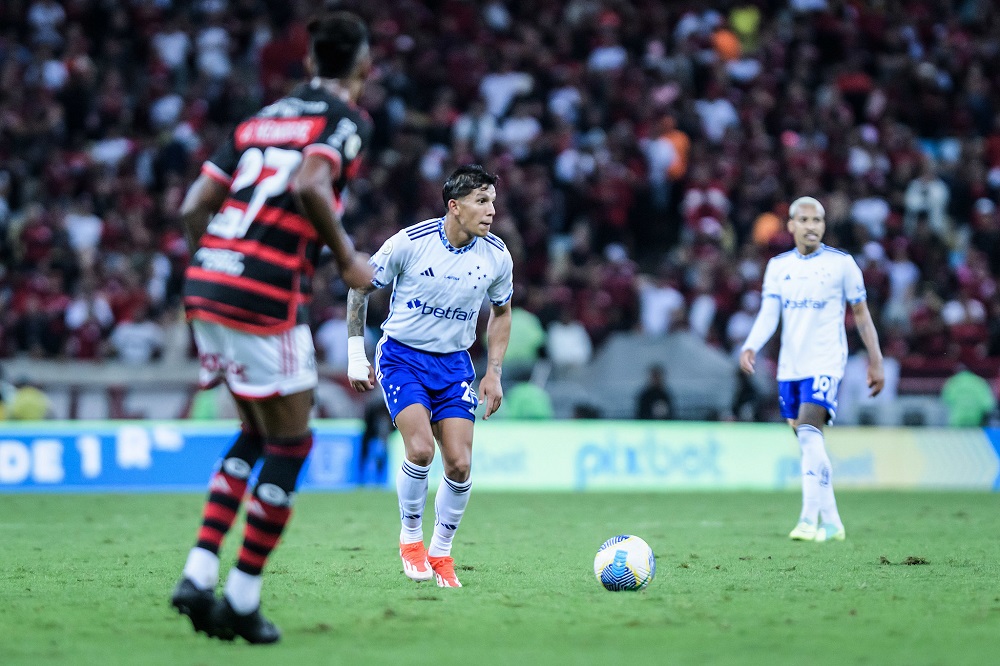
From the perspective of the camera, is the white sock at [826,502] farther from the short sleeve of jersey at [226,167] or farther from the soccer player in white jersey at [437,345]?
the short sleeve of jersey at [226,167]

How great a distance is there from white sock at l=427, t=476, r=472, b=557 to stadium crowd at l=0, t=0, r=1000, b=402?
1169 centimetres

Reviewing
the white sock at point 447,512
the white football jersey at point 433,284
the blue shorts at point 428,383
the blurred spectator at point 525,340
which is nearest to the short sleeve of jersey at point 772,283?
the white football jersey at point 433,284

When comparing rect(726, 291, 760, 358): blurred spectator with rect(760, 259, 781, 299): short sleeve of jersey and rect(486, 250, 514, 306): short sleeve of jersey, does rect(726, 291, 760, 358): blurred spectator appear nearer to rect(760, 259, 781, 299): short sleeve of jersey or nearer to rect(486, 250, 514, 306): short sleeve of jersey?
rect(760, 259, 781, 299): short sleeve of jersey

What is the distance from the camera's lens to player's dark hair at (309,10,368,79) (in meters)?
6.04

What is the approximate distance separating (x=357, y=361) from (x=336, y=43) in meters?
2.80

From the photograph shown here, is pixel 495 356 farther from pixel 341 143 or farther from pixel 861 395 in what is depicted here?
pixel 861 395

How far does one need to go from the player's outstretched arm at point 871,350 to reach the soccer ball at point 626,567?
4213 millimetres

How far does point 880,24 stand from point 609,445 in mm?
13277

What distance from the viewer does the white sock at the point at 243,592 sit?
19.3ft

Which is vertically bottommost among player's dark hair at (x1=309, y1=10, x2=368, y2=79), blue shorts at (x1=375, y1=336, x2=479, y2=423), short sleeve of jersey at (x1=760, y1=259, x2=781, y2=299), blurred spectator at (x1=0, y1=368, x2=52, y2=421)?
blurred spectator at (x1=0, y1=368, x2=52, y2=421)

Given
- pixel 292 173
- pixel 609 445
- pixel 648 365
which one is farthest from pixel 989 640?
pixel 648 365

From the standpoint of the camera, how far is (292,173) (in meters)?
5.95

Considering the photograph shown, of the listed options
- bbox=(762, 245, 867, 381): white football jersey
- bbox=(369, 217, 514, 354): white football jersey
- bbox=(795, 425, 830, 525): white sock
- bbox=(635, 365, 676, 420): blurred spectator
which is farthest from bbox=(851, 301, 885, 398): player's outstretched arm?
bbox=(635, 365, 676, 420): blurred spectator

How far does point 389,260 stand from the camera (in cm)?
871
